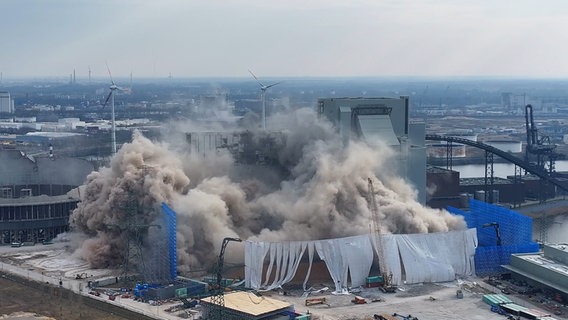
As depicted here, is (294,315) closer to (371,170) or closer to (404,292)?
(404,292)

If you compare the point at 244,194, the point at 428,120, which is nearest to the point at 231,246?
the point at 244,194

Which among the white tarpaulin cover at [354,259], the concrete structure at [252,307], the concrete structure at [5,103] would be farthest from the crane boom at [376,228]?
the concrete structure at [5,103]

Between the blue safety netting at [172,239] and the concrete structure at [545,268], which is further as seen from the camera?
the blue safety netting at [172,239]

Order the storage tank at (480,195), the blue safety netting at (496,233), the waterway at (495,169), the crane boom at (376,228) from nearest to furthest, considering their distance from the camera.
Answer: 1. the crane boom at (376,228)
2. the blue safety netting at (496,233)
3. the storage tank at (480,195)
4. the waterway at (495,169)

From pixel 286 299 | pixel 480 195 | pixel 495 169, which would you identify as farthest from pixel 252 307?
pixel 495 169

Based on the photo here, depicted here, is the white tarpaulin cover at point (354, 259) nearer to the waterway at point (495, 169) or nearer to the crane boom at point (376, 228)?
the crane boom at point (376, 228)

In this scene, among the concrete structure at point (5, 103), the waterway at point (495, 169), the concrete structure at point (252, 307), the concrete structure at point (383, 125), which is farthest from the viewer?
the concrete structure at point (5, 103)

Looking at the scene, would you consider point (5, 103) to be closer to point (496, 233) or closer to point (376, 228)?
point (376, 228)

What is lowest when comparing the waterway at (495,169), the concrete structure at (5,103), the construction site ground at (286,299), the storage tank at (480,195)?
the waterway at (495,169)

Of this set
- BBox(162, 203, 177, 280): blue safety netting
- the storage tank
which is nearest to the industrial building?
BBox(162, 203, 177, 280): blue safety netting
